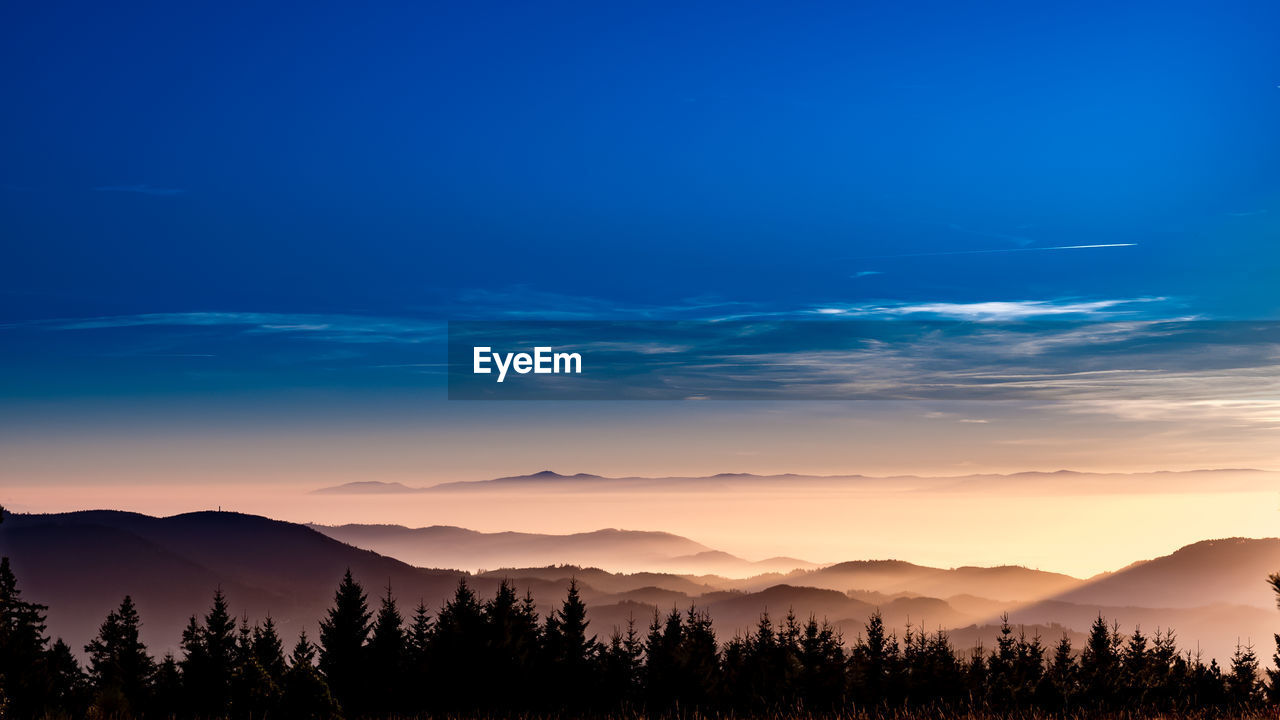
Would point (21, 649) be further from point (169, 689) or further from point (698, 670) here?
point (698, 670)

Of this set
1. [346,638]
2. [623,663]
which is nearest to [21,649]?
[346,638]

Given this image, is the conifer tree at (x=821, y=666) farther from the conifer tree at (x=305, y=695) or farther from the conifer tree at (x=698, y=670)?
the conifer tree at (x=305, y=695)

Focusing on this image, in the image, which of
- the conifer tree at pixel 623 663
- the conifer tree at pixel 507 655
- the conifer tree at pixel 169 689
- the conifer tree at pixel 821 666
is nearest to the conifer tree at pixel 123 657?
the conifer tree at pixel 169 689

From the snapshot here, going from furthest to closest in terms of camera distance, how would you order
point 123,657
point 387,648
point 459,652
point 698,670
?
point 123,657
point 387,648
point 459,652
point 698,670

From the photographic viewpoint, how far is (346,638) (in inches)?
3716

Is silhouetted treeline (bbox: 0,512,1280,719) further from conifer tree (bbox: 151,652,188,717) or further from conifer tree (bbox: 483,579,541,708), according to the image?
conifer tree (bbox: 151,652,188,717)

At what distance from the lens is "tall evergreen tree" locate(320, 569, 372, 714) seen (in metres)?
87.2

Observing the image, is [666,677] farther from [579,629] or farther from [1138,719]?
[1138,719]

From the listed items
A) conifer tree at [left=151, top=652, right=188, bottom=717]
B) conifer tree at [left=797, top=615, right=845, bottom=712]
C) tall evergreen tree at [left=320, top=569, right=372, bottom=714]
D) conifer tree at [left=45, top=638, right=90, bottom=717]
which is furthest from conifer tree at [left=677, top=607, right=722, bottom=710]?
conifer tree at [left=45, top=638, right=90, bottom=717]

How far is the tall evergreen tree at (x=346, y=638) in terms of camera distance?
8719 cm

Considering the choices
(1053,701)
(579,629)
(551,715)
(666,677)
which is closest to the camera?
(551,715)

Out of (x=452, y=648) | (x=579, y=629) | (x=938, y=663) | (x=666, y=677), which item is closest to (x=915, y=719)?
(x=666, y=677)

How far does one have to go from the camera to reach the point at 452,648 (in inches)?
2682

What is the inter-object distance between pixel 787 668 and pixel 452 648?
30748mm
